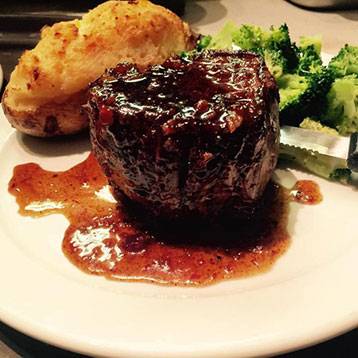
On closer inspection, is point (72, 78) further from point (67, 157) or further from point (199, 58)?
point (199, 58)

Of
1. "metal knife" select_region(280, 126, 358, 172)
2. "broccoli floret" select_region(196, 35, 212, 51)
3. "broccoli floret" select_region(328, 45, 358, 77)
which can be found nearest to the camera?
"metal knife" select_region(280, 126, 358, 172)

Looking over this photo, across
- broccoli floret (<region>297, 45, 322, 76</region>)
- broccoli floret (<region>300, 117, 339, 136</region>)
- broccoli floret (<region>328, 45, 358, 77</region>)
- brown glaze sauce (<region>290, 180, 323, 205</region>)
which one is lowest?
brown glaze sauce (<region>290, 180, 323, 205</region>)

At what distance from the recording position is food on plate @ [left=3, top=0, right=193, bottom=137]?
2.75m

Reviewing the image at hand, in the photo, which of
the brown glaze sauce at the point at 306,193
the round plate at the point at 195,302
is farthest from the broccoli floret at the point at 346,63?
the round plate at the point at 195,302

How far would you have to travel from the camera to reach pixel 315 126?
2705 millimetres

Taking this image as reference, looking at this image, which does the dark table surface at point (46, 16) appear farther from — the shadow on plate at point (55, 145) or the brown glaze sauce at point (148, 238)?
the brown glaze sauce at point (148, 238)

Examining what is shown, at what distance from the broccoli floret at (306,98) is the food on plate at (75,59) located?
2.45 feet

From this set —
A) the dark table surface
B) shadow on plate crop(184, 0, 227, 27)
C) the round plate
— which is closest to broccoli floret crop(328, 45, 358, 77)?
the round plate

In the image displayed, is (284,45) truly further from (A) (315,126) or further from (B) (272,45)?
(A) (315,126)

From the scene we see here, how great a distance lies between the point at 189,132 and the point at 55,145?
47.5 inches

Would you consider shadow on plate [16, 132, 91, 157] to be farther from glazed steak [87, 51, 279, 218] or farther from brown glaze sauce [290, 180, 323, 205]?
brown glaze sauce [290, 180, 323, 205]

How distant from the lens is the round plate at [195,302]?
65.6 inches

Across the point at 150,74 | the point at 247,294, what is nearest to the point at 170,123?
the point at 150,74

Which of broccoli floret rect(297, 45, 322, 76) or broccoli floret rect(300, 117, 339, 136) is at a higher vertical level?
broccoli floret rect(297, 45, 322, 76)
